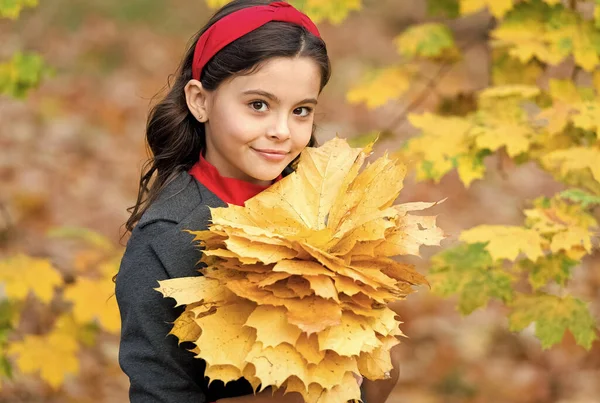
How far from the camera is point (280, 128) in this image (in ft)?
6.03

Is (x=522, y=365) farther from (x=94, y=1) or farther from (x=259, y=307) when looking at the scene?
(x=94, y=1)

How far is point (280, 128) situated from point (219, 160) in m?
0.22

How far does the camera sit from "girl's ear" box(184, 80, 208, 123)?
1.97 meters

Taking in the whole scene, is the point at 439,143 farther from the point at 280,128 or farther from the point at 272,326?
the point at 272,326

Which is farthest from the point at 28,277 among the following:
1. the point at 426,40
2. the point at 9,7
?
the point at 426,40

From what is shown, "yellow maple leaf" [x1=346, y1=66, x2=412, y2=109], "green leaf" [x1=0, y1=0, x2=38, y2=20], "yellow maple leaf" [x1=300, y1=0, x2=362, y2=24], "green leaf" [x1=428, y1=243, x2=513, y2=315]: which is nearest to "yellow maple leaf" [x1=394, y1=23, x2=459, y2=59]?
"yellow maple leaf" [x1=346, y1=66, x2=412, y2=109]

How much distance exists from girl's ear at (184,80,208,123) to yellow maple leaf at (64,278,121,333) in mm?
1656

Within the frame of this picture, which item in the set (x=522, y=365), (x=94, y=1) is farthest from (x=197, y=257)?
Answer: (x=94, y=1)

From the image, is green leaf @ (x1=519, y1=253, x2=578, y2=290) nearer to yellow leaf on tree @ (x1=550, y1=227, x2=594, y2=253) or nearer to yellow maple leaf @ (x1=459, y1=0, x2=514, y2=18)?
yellow leaf on tree @ (x1=550, y1=227, x2=594, y2=253)

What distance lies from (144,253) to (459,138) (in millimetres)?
1329

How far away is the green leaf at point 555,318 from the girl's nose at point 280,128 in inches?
48.2

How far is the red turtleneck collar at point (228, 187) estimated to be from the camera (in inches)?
77.2

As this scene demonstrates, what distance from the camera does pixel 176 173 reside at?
2.02m

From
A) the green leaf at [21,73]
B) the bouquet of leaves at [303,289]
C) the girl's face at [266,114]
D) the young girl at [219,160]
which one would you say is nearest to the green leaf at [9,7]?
the green leaf at [21,73]
